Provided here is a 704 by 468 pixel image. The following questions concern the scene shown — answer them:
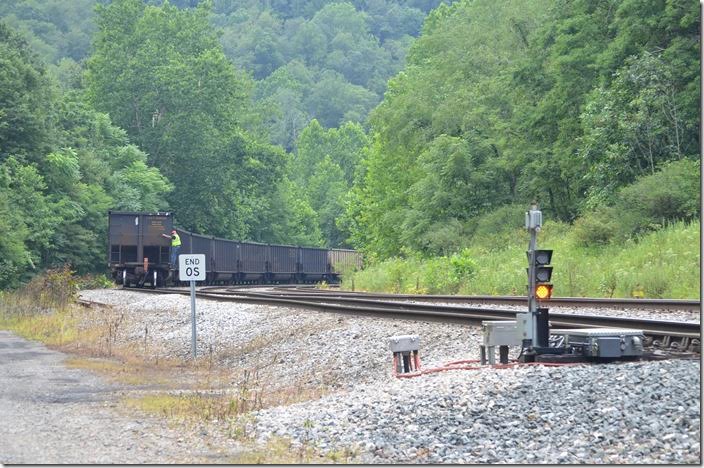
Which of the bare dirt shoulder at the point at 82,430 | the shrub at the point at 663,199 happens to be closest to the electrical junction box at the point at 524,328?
the bare dirt shoulder at the point at 82,430

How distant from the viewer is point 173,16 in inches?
3118

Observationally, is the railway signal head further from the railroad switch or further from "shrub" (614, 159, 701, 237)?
"shrub" (614, 159, 701, 237)

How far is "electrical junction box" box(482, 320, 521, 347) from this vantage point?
1234 cm

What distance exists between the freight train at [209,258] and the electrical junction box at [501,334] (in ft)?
101

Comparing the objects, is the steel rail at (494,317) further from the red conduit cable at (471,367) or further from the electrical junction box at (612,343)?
the red conduit cable at (471,367)

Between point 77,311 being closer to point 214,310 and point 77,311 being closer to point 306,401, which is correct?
point 214,310

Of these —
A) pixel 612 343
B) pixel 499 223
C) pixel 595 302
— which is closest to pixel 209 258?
pixel 499 223

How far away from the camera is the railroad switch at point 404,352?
13.1m

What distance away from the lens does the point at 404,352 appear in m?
13.2

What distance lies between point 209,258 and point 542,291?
37701mm

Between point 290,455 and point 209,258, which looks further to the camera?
point 209,258

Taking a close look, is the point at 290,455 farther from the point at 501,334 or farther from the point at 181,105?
the point at 181,105

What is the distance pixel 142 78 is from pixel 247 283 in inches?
829

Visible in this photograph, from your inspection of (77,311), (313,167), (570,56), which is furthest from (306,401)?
(313,167)
